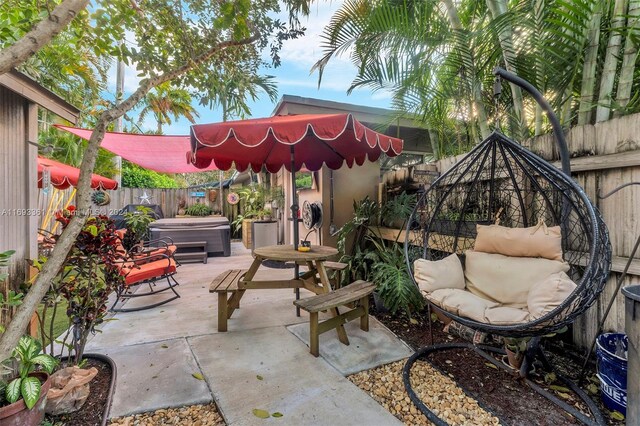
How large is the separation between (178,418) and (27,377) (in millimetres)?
803

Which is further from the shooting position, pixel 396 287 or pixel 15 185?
pixel 396 287

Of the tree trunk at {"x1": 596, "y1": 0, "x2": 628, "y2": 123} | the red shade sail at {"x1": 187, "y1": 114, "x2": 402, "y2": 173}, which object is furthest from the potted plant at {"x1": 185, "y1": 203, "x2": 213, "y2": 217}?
the tree trunk at {"x1": 596, "y1": 0, "x2": 628, "y2": 123}

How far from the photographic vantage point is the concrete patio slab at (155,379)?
1796mm

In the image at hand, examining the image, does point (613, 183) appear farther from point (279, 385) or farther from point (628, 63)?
point (279, 385)

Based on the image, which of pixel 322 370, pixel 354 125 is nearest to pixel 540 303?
pixel 322 370

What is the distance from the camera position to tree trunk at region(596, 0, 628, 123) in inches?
81.4

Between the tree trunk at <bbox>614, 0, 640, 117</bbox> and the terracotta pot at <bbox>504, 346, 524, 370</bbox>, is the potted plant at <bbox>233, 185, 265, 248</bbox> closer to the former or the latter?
the terracotta pot at <bbox>504, 346, 524, 370</bbox>

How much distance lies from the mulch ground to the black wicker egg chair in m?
0.07

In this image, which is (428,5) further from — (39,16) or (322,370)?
(322,370)

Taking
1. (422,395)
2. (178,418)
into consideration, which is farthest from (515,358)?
(178,418)

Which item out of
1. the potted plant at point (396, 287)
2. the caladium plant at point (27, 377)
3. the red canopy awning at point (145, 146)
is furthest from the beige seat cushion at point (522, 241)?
the red canopy awning at point (145, 146)

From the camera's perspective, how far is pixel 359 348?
98.3 inches

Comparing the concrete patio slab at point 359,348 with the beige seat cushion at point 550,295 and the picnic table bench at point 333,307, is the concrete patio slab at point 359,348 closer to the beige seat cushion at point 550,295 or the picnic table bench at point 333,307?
the picnic table bench at point 333,307

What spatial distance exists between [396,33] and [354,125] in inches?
63.0
